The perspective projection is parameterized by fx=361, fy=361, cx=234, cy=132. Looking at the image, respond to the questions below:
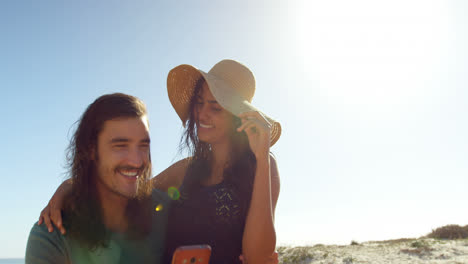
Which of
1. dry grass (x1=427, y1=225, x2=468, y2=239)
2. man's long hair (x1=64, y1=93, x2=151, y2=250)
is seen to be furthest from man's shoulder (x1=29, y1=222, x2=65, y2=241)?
dry grass (x1=427, y1=225, x2=468, y2=239)

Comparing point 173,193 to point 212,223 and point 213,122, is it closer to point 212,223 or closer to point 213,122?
point 212,223

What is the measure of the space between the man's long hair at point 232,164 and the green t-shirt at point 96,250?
2.49 feet

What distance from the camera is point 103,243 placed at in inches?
130

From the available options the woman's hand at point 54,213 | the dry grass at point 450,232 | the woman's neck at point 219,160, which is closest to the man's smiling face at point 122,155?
the woman's hand at point 54,213

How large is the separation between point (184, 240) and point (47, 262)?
4.58 ft

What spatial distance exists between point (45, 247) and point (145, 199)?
1.11 meters

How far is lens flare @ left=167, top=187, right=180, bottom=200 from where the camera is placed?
4395mm

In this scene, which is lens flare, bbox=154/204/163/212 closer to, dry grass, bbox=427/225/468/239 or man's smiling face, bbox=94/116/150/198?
man's smiling face, bbox=94/116/150/198

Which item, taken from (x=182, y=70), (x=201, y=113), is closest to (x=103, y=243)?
(x=201, y=113)

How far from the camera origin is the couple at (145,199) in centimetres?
327

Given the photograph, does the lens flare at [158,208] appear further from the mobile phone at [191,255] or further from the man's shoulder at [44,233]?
the mobile phone at [191,255]

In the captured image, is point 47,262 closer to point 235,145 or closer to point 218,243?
point 218,243

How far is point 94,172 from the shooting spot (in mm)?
3676

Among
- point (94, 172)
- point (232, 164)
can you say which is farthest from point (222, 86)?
point (94, 172)
